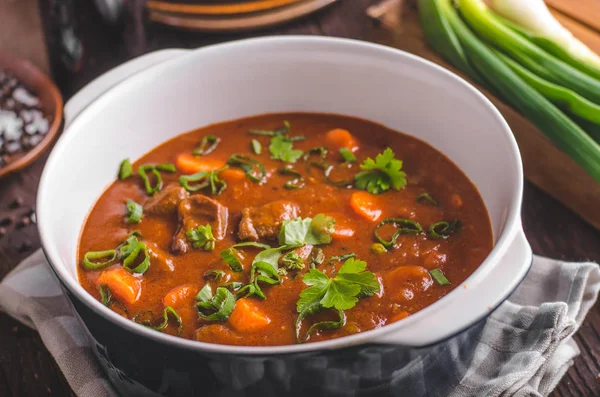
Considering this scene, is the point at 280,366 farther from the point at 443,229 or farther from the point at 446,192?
the point at 446,192

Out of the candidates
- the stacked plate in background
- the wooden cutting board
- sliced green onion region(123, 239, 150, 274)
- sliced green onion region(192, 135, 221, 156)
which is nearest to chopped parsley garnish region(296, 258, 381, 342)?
sliced green onion region(123, 239, 150, 274)

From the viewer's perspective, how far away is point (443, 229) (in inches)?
110

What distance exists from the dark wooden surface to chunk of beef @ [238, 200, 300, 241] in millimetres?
934

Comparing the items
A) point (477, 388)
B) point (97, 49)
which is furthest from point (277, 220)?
point (97, 49)

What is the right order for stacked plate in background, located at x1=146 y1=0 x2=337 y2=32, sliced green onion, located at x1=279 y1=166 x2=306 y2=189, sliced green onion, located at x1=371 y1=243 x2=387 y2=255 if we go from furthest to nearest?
1. stacked plate in background, located at x1=146 y1=0 x2=337 y2=32
2. sliced green onion, located at x1=279 y1=166 x2=306 y2=189
3. sliced green onion, located at x1=371 y1=243 x2=387 y2=255

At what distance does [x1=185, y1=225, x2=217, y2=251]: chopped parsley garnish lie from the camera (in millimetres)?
Answer: 2730

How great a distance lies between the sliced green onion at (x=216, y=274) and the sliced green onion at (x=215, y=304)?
8cm

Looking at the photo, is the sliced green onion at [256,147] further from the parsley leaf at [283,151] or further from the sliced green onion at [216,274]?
the sliced green onion at [216,274]

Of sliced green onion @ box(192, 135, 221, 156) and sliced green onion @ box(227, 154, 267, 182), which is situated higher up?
sliced green onion @ box(227, 154, 267, 182)

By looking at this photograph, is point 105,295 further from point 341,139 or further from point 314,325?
point 341,139

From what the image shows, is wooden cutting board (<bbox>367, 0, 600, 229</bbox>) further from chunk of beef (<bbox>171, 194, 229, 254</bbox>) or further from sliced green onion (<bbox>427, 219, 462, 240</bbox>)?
chunk of beef (<bbox>171, 194, 229, 254</bbox>)

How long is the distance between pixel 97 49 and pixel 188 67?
1.60m

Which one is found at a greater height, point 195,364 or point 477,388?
point 195,364

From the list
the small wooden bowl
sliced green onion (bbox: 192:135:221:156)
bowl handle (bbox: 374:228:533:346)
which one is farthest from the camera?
the small wooden bowl
